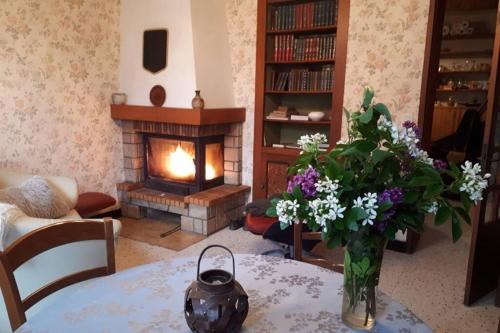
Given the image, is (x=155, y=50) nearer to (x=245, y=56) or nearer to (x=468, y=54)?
(x=245, y=56)

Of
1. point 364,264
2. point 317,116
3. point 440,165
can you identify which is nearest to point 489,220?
point 317,116

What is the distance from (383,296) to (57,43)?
A: 3.36 m

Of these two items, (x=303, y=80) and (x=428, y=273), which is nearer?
(x=428, y=273)

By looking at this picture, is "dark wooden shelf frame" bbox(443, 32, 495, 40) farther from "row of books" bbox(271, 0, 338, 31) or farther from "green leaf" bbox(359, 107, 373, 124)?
"green leaf" bbox(359, 107, 373, 124)

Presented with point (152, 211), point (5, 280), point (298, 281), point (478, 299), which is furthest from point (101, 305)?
point (152, 211)

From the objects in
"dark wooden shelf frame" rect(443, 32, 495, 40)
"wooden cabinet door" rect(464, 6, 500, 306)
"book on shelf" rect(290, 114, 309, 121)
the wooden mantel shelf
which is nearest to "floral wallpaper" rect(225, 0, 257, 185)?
the wooden mantel shelf

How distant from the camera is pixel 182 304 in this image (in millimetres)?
1160

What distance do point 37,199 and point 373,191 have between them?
223 centimetres

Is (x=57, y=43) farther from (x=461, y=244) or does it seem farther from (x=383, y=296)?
(x=461, y=244)

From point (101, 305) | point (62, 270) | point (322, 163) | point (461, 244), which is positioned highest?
point (322, 163)

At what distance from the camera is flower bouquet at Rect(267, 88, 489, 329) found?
882 millimetres

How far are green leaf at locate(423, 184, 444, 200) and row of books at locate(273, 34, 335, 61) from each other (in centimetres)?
283

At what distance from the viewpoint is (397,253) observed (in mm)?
3312

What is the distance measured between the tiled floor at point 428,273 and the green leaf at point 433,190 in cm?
172
